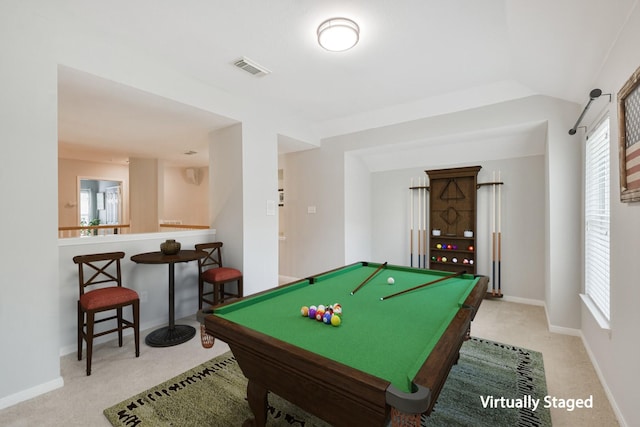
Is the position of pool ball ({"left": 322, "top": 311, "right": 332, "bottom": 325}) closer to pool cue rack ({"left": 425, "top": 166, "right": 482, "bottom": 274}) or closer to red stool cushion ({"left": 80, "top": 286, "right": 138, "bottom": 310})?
red stool cushion ({"left": 80, "top": 286, "right": 138, "bottom": 310})

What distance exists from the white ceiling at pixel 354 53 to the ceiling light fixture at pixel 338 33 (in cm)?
6

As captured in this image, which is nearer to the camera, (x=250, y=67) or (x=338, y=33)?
(x=338, y=33)

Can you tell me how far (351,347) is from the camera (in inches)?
46.9

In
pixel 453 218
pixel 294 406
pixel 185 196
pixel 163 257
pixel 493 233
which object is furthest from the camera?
pixel 185 196

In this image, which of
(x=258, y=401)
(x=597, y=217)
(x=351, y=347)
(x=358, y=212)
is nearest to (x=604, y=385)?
(x=597, y=217)

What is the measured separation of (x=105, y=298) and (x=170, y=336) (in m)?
0.78

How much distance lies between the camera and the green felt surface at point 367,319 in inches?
43.5

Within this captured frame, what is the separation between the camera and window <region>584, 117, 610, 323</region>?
2.20 m

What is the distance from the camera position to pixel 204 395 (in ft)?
6.52

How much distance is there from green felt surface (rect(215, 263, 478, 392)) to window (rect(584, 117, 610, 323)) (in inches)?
39.3

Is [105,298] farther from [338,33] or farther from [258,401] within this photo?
[338,33]

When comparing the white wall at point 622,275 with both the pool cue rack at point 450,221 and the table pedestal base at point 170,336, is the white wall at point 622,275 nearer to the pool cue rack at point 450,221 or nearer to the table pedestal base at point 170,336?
the pool cue rack at point 450,221

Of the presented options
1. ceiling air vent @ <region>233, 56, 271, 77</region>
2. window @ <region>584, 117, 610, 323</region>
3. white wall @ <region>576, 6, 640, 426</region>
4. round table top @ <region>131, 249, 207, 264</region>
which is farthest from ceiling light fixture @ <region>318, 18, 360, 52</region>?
round table top @ <region>131, 249, 207, 264</region>

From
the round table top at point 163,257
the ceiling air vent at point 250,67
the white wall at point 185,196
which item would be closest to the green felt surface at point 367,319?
the round table top at point 163,257
